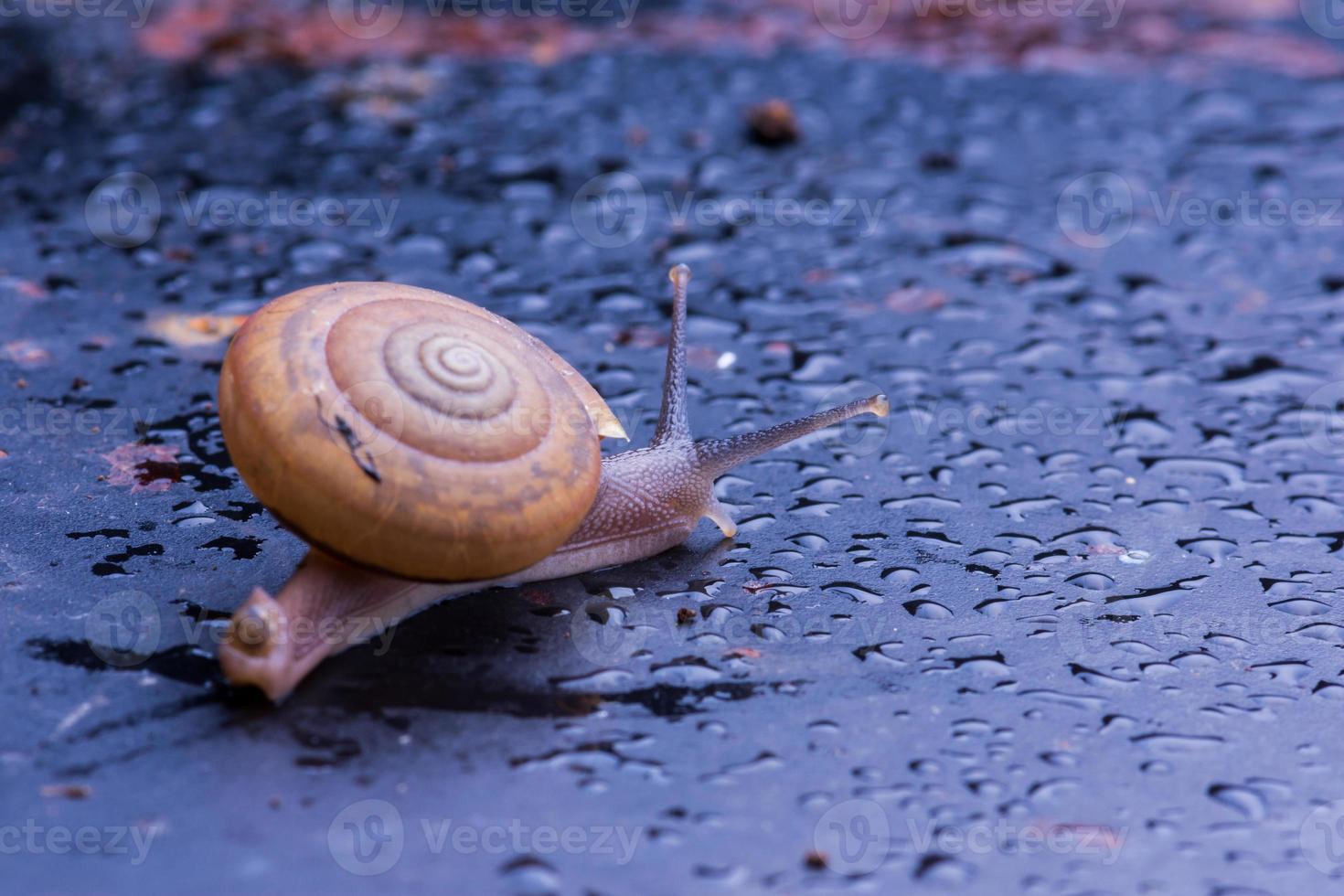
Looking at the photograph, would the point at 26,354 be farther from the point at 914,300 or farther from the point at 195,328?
the point at 914,300

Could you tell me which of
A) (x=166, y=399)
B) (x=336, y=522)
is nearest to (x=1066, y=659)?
(x=336, y=522)

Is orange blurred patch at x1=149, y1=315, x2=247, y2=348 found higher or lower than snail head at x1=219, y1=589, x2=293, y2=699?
higher

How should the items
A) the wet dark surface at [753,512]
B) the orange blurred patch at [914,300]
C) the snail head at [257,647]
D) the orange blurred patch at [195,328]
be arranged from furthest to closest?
the orange blurred patch at [914,300] → the orange blurred patch at [195,328] → the snail head at [257,647] → the wet dark surface at [753,512]

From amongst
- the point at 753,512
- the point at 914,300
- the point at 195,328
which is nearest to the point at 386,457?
the point at 753,512

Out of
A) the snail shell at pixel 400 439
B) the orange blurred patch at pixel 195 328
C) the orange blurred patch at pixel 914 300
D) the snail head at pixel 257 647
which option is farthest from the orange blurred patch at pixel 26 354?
the orange blurred patch at pixel 914 300

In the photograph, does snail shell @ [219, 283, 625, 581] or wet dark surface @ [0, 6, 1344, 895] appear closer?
wet dark surface @ [0, 6, 1344, 895]

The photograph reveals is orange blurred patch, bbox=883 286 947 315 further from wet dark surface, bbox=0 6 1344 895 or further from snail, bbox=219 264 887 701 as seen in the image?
snail, bbox=219 264 887 701

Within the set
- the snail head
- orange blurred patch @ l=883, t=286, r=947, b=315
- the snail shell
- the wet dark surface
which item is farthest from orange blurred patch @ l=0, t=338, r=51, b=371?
orange blurred patch @ l=883, t=286, r=947, b=315

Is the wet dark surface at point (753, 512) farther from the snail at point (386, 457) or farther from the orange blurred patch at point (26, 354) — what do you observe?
the snail at point (386, 457)
